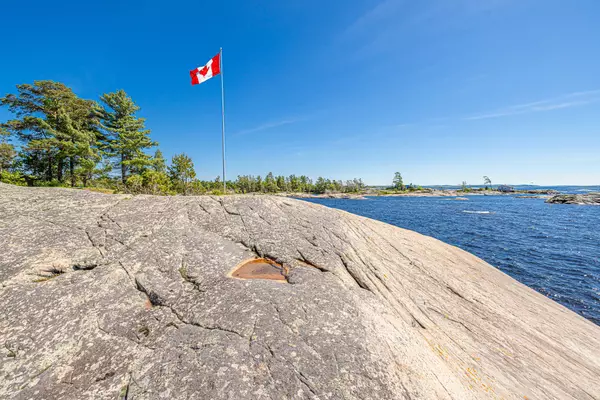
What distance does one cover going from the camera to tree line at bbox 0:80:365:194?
1340 inches

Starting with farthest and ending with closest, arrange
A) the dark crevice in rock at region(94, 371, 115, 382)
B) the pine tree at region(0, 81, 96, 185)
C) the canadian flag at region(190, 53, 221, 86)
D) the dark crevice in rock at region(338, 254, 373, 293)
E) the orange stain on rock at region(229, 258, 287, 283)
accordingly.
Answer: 1. the pine tree at region(0, 81, 96, 185)
2. the canadian flag at region(190, 53, 221, 86)
3. the dark crevice in rock at region(338, 254, 373, 293)
4. the orange stain on rock at region(229, 258, 287, 283)
5. the dark crevice in rock at region(94, 371, 115, 382)

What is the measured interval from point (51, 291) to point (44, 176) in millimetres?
52310

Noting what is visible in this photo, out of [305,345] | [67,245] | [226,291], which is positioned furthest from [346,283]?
[67,245]

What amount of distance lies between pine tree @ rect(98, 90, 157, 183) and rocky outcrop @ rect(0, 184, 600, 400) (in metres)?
37.9

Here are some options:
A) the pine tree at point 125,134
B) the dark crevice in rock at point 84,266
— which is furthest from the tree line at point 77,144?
the dark crevice in rock at point 84,266

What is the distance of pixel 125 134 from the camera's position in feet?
133

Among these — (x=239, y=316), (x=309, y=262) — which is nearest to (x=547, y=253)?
(x=309, y=262)

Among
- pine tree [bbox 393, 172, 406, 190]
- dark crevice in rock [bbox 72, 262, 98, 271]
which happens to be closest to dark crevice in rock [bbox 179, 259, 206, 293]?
dark crevice in rock [bbox 72, 262, 98, 271]

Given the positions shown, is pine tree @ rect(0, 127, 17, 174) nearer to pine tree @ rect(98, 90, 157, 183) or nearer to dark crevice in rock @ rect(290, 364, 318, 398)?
pine tree @ rect(98, 90, 157, 183)

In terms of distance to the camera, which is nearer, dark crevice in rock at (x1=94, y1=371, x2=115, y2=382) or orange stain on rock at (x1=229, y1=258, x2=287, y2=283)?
dark crevice in rock at (x1=94, y1=371, x2=115, y2=382)

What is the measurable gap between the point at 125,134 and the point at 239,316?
48807 mm

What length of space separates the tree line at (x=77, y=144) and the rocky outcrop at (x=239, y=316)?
74.4ft

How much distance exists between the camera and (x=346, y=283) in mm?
7332

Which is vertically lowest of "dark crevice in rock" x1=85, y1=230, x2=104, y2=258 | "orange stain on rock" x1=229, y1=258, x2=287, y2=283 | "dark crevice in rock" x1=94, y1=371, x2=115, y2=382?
"dark crevice in rock" x1=94, y1=371, x2=115, y2=382
